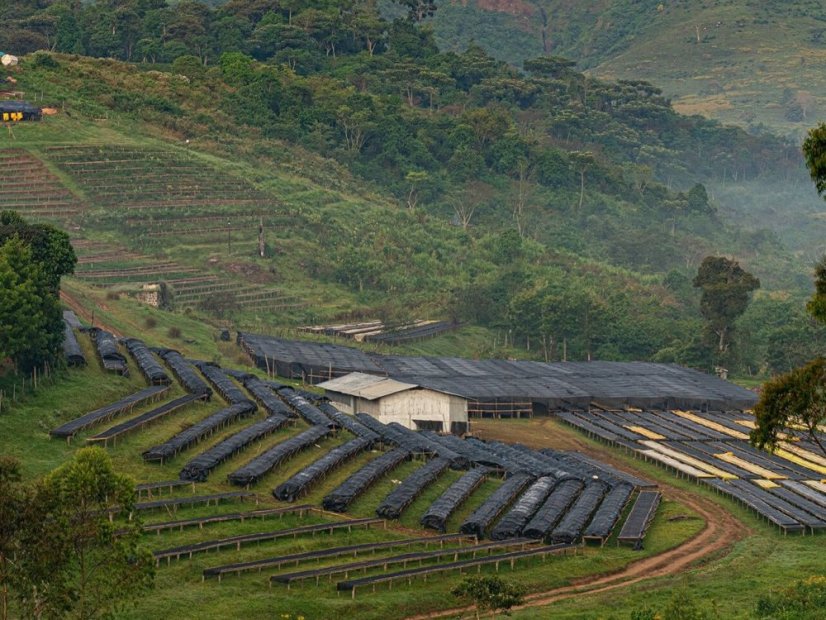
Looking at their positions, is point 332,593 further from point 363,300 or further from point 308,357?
point 363,300

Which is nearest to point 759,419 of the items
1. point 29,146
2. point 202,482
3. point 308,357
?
point 202,482

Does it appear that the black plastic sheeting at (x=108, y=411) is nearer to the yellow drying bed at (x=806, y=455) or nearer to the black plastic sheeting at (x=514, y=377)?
the black plastic sheeting at (x=514, y=377)

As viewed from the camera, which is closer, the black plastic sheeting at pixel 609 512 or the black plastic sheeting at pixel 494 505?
the black plastic sheeting at pixel 494 505

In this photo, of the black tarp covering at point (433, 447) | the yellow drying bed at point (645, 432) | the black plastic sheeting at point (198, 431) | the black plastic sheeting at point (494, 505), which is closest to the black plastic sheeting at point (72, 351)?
the black plastic sheeting at point (198, 431)

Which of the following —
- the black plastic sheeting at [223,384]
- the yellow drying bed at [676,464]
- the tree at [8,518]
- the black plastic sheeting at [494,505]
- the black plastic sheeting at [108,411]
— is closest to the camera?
the tree at [8,518]

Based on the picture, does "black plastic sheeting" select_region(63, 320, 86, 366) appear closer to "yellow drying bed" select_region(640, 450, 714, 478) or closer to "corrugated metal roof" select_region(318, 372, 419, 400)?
"corrugated metal roof" select_region(318, 372, 419, 400)
